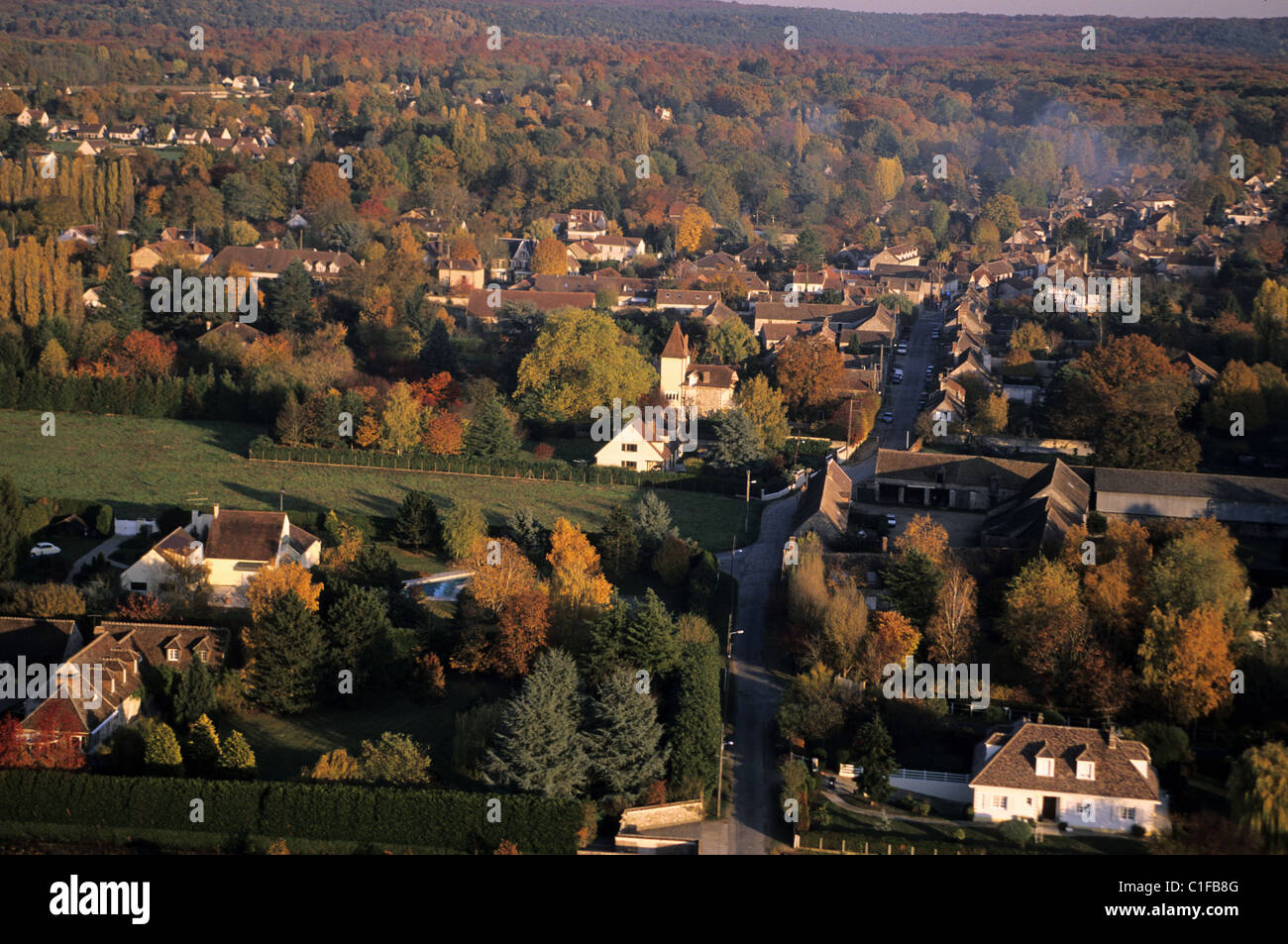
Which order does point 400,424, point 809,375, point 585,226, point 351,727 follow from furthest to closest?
point 585,226
point 809,375
point 400,424
point 351,727

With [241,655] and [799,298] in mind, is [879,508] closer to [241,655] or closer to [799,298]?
[241,655]

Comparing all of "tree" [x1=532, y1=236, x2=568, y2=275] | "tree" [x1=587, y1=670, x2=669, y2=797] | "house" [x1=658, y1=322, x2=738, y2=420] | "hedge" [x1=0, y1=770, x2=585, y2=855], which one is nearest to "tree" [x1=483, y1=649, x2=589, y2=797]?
"tree" [x1=587, y1=670, x2=669, y2=797]

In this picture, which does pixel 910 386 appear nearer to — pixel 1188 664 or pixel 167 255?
pixel 1188 664

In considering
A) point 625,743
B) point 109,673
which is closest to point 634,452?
point 625,743

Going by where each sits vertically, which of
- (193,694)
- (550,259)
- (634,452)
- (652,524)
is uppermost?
(550,259)

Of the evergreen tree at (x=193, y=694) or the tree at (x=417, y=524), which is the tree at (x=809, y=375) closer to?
the tree at (x=417, y=524)

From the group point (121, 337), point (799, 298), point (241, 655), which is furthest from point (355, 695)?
point (799, 298)
